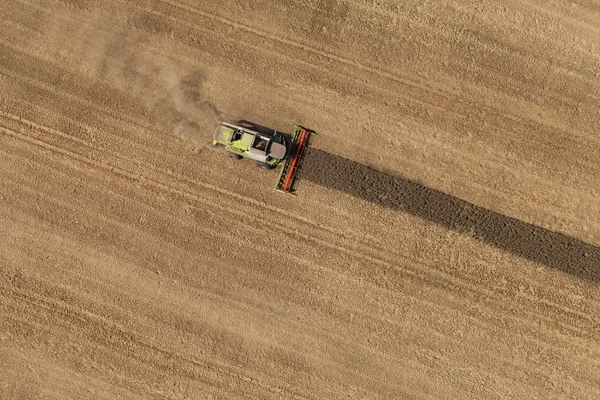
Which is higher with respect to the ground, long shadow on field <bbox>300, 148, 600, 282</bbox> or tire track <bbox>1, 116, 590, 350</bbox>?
long shadow on field <bbox>300, 148, 600, 282</bbox>

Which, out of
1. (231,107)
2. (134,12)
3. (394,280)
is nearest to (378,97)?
(231,107)

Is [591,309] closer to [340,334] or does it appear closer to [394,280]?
[394,280]

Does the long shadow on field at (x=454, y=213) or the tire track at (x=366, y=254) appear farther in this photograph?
the tire track at (x=366, y=254)

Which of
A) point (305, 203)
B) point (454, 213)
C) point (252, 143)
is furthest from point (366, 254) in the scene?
point (252, 143)

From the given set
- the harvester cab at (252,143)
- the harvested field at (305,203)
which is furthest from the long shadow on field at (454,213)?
the harvester cab at (252,143)

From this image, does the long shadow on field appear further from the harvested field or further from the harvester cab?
the harvester cab

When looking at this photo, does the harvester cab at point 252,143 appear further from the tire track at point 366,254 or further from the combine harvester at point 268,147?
the tire track at point 366,254

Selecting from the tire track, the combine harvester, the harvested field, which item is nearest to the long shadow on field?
the harvested field
